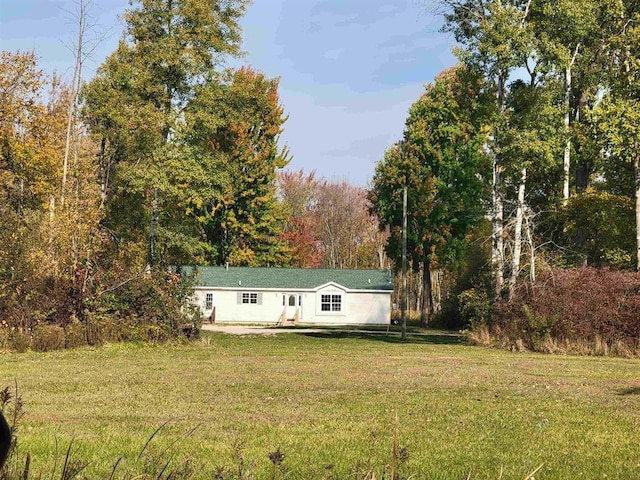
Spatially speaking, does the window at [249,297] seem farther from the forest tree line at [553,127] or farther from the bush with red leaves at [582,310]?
the bush with red leaves at [582,310]

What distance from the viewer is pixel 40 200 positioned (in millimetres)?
32156

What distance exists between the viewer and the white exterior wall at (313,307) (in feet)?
157

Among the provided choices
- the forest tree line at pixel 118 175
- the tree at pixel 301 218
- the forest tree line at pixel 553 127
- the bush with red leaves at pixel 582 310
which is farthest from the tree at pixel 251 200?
the bush with red leaves at pixel 582 310

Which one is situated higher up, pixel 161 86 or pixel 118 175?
pixel 161 86

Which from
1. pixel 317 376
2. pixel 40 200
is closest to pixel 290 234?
pixel 40 200

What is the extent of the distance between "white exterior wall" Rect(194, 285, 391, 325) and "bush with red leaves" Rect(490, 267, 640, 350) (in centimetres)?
2371

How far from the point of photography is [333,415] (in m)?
9.48

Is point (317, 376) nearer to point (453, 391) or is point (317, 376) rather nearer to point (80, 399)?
point (453, 391)

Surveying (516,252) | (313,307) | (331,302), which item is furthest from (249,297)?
(516,252)

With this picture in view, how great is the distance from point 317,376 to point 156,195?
18.1m

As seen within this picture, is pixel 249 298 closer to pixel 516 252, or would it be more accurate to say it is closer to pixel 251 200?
pixel 251 200

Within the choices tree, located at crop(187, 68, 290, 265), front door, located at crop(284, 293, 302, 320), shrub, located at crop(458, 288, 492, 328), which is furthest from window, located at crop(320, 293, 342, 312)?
shrub, located at crop(458, 288, 492, 328)

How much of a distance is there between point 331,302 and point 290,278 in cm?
325

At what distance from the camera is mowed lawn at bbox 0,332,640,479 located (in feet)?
21.9
